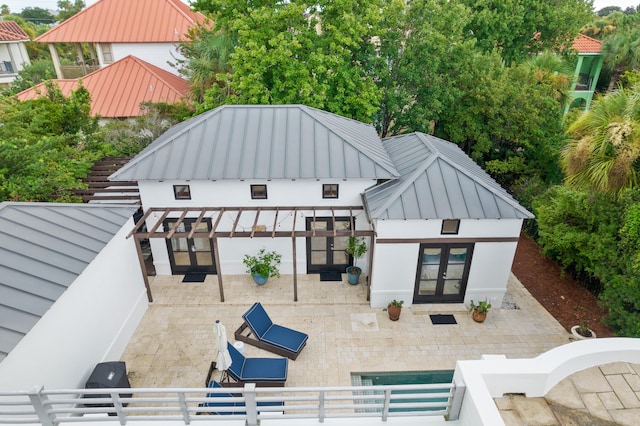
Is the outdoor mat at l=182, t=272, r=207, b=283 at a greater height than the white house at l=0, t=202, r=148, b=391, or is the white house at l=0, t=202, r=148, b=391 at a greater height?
→ the white house at l=0, t=202, r=148, b=391

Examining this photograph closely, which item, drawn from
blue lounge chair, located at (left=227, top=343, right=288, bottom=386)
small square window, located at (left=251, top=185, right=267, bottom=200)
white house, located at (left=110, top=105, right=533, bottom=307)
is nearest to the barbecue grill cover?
blue lounge chair, located at (left=227, top=343, right=288, bottom=386)

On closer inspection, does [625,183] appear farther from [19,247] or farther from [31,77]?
[31,77]

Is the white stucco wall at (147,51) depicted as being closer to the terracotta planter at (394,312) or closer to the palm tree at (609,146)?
the terracotta planter at (394,312)

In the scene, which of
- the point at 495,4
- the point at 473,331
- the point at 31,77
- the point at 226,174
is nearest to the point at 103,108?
the point at 226,174

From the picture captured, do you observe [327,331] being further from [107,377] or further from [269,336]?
[107,377]

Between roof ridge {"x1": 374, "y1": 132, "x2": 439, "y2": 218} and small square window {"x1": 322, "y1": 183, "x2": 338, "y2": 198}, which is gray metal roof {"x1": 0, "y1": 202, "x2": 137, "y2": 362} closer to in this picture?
small square window {"x1": 322, "y1": 183, "x2": 338, "y2": 198}

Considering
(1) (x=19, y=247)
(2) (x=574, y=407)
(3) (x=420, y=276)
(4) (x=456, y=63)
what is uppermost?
(4) (x=456, y=63)
